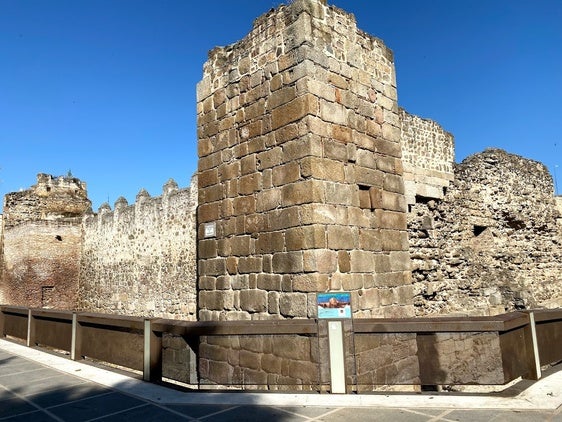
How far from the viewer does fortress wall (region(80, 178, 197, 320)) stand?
14.5 m

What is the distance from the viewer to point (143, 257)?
16.7 m

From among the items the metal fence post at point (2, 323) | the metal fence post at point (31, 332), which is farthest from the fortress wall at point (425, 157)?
the metal fence post at point (2, 323)

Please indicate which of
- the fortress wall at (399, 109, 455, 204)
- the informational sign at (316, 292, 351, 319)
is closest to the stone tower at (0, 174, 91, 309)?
the fortress wall at (399, 109, 455, 204)

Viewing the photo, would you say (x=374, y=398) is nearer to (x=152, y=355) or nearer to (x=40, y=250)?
(x=152, y=355)

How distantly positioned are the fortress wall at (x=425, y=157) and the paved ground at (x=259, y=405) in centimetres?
593

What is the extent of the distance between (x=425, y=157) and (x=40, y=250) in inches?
700

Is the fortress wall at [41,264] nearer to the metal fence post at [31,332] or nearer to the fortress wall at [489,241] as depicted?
the metal fence post at [31,332]

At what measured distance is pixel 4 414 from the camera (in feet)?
13.4

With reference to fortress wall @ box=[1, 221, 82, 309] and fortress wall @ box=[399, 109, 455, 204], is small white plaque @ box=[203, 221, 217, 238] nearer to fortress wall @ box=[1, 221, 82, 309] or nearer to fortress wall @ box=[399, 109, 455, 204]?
fortress wall @ box=[399, 109, 455, 204]

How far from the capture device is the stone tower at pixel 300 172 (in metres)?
5.61

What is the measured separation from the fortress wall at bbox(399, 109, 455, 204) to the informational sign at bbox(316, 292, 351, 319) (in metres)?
6.07

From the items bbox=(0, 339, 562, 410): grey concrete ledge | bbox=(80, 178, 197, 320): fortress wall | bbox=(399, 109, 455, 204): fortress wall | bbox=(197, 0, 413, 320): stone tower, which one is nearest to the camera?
bbox=(0, 339, 562, 410): grey concrete ledge

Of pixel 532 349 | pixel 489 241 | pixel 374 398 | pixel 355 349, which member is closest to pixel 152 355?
pixel 355 349

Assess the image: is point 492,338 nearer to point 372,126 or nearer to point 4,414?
point 372,126
